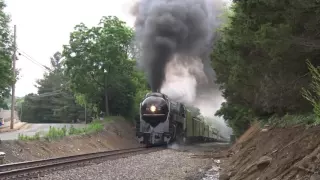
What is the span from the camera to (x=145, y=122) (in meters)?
24.5

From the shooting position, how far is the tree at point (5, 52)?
21.6 m

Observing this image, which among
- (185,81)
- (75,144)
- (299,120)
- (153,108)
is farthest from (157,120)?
(299,120)

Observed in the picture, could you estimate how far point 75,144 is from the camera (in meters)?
24.1

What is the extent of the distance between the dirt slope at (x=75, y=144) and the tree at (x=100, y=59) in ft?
11.8

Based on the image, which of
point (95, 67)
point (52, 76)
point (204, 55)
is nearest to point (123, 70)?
point (95, 67)

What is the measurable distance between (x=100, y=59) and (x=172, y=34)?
11.4 meters

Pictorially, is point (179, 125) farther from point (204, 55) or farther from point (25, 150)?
point (25, 150)

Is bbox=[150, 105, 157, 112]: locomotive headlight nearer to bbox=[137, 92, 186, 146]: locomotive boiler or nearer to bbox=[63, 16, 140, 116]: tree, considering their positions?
bbox=[137, 92, 186, 146]: locomotive boiler

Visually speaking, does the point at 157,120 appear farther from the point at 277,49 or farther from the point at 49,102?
the point at 49,102

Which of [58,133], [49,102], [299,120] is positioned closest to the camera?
[299,120]

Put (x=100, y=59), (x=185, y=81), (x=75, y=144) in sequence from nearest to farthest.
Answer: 1. (x=75, y=144)
2. (x=185, y=81)
3. (x=100, y=59)

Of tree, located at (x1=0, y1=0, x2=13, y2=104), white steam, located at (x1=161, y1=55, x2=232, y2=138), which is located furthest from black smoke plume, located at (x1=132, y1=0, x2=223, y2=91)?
tree, located at (x1=0, y1=0, x2=13, y2=104)

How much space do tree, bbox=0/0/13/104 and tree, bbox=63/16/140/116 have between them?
10.1 m

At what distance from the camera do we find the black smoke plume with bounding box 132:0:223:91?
84.0 ft
